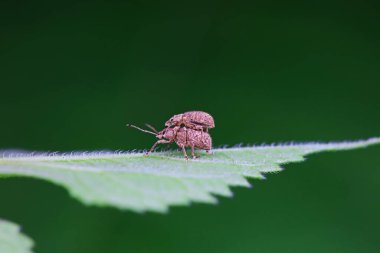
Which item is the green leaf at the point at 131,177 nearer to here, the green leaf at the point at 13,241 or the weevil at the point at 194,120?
the green leaf at the point at 13,241

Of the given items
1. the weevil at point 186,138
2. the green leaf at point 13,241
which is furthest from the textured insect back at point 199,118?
the green leaf at point 13,241

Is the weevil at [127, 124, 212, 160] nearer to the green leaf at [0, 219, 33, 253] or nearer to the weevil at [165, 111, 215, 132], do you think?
the weevil at [165, 111, 215, 132]

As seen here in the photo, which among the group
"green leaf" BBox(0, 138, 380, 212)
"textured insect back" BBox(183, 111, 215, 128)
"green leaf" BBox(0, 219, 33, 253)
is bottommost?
"green leaf" BBox(0, 219, 33, 253)

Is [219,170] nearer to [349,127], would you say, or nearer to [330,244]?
[330,244]

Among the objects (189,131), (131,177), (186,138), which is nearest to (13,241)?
(131,177)

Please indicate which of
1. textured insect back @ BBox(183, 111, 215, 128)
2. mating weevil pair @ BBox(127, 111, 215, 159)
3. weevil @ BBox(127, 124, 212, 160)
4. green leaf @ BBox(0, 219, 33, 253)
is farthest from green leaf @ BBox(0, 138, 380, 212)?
textured insect back @ BBox(183, 111, 215, 128)

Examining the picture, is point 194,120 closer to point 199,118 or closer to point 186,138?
point 199,118
